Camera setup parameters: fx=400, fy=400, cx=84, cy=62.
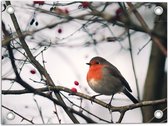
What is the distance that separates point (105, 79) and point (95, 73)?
56 millimetres

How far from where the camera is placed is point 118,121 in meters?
1.88

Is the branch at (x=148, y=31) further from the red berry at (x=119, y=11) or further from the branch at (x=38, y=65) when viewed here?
the branch at (x=38, y=65)

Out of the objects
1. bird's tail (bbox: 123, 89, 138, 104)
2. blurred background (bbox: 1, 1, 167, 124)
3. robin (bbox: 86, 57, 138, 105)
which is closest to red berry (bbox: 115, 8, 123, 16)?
blurred background (bbox: 1, 1, 167, 124)

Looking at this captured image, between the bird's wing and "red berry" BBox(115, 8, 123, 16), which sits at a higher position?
"red berry" BBox(115, 8, 123, 16)

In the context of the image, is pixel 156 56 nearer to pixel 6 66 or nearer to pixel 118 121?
pixel 118 121

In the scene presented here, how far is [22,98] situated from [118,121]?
46 centimetres

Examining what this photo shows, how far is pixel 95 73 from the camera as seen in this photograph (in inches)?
73.2

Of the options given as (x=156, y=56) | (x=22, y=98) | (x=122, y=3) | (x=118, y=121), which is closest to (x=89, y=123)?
(x=118, y=121)

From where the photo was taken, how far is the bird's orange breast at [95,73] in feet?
6.10

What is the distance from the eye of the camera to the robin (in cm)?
186

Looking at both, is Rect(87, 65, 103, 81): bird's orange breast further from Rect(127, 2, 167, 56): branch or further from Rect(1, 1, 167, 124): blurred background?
Rect(127, 2, 167, 56): branch

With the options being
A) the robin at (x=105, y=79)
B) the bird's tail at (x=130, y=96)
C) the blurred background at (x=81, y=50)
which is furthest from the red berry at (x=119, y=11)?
the bird's tail at (x=130, y=96)

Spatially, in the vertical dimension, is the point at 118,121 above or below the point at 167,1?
below

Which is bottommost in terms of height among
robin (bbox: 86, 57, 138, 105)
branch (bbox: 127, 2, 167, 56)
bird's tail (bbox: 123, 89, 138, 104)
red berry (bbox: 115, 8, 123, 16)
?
bird's tail (bbox: 123, 89, 138, 104)
